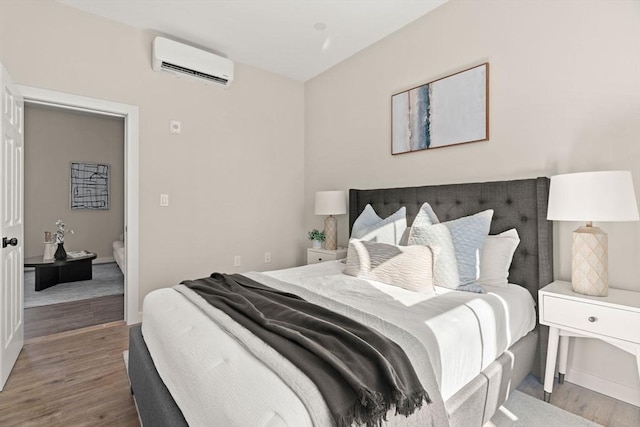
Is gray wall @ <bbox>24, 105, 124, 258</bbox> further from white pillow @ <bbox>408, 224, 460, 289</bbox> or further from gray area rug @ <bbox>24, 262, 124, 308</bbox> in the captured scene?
white pillow @ <bbox>408, 224, 460, 289</bbox>

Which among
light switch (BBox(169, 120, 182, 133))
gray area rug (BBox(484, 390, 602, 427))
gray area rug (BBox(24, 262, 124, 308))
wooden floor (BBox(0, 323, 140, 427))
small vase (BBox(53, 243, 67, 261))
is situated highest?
light switch (BBox(169, 120, 182, 133))

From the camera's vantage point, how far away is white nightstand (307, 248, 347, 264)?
328 centimetres

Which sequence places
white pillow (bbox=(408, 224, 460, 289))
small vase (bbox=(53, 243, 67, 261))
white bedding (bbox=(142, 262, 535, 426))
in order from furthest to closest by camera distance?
small vase (bbox=(53, 243, 67, 261)) < white pillow (bbox=(408, 224, 460, 289)) < white bedding (bbox=(142, 262, 535, 426))

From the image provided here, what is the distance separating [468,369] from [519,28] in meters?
2.24

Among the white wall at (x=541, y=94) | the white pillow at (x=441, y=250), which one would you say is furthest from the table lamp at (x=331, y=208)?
the white pillow at (x=441, y=250)

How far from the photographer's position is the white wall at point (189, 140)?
2.65 m

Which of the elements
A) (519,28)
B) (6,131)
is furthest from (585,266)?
(6,131)

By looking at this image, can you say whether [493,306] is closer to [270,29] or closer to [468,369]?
[468,369]

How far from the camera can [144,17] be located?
2.84 meters

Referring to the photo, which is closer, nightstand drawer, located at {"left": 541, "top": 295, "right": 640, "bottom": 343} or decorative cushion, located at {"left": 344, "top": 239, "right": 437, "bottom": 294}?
nightstand drawer, located at {"left": 541, "top": 295, "right": 640, "bottom": 343}

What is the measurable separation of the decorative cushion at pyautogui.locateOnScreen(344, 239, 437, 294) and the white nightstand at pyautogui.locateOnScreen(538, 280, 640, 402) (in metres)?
0.64

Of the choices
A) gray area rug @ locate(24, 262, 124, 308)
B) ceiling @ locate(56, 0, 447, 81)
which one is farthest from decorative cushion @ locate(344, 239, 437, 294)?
gray area rug @ locate(24, 262, 124, 308)

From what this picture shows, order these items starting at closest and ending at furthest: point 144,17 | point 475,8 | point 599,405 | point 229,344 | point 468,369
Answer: point 229,344 < point 468,369 < point 599,405 < point 475,8 < point 144,17

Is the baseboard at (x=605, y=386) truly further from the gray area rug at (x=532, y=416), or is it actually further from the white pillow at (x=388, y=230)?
the white pillow at (x=388, y=230)
